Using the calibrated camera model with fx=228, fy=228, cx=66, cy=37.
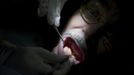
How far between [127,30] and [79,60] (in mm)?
261

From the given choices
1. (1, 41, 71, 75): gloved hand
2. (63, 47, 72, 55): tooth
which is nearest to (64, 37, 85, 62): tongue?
(63, 47, 72, 55): tooth

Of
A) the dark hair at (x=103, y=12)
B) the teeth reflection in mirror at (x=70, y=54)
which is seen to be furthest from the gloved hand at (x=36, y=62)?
the dark hair at (x=103, y=12)

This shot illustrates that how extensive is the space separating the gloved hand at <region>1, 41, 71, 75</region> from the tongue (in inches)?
5.5

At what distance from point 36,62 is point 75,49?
261mm

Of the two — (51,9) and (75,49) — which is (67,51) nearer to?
(75,49)

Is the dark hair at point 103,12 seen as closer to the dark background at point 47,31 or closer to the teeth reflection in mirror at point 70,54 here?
the dark background at point 47,31

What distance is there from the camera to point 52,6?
989 mm

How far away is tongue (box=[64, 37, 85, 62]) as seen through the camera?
105 cm

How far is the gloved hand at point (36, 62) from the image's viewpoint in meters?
0.83

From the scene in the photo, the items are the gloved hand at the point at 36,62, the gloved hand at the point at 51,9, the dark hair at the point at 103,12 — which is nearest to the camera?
the gloved hand at the point at 36,62

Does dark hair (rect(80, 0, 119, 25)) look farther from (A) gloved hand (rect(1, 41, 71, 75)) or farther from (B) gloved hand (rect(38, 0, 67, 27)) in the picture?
(A) gloved hand (rect(1, 41, 71, 75))

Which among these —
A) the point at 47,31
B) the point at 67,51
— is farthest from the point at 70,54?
the point at 47,31

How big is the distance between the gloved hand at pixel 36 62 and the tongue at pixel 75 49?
139mm

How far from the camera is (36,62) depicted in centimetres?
85
